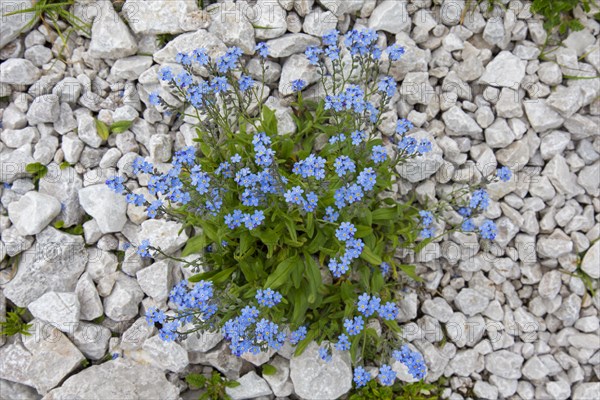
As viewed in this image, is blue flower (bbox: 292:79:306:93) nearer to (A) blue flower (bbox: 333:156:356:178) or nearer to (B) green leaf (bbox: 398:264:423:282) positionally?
(A) blue flower (bbox: 333:156:356:178)

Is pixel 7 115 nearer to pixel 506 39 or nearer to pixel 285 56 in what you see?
pixel 285 56

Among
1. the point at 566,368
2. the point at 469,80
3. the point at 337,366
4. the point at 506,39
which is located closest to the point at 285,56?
the point at 469,80

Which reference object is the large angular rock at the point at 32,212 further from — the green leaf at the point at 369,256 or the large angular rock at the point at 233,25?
the green leaf at the point at 369,256

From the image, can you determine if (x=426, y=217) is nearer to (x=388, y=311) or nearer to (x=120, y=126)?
(x=388, y=311)

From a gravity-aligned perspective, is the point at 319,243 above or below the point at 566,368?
above

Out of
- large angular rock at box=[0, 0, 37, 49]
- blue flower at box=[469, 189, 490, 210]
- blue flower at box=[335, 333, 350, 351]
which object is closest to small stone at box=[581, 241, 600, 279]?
blue flower at box=[469, 189, 490, 210]

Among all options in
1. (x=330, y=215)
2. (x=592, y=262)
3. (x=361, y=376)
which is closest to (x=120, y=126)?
(x=330, y=215)
